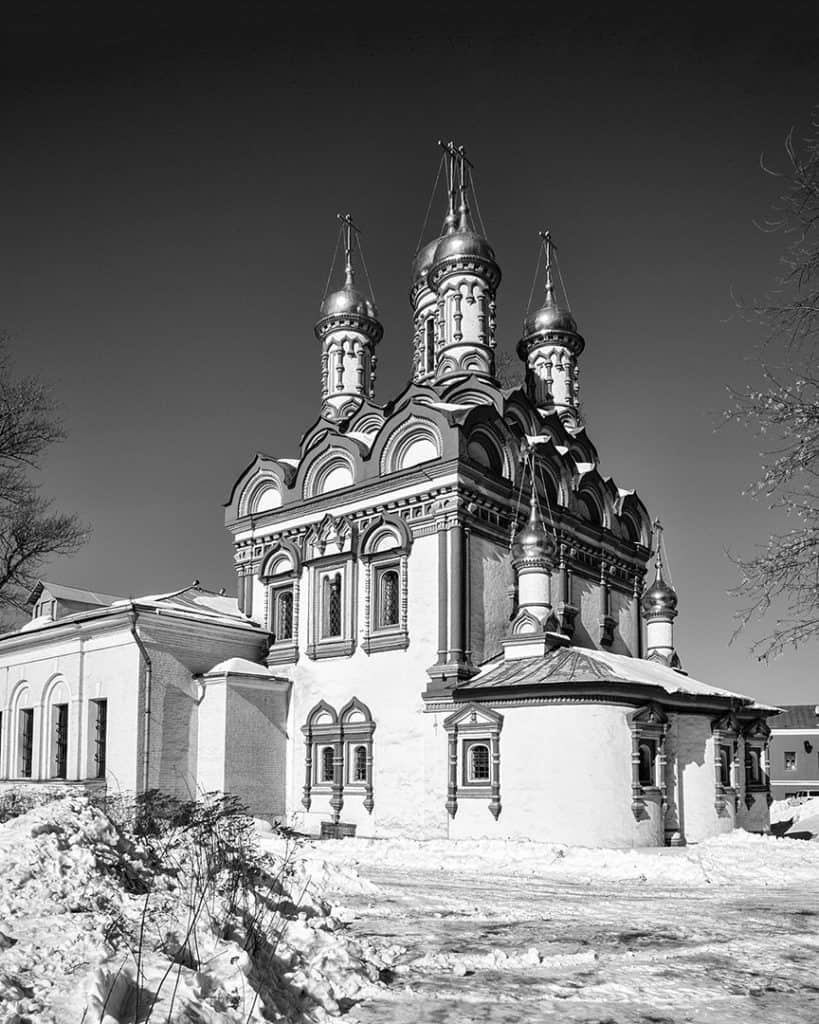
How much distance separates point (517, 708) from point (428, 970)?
1009 cm

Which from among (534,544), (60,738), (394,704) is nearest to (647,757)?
(534,544)

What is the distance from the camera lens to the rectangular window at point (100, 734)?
60.9ft

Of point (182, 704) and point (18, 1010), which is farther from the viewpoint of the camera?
point (182, 704)

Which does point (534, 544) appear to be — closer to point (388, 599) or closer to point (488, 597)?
point (488, 597)

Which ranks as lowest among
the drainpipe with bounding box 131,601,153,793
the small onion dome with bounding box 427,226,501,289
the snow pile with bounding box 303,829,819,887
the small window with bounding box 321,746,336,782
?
the snow pile with bounding box 303,829,819,887

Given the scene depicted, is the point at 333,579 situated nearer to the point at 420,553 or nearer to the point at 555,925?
the point at 420,553

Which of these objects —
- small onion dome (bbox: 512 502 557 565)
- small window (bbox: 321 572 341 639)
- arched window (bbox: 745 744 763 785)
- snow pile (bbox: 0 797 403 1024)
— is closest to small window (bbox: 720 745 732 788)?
arched window (bbox: 745 744 763 785)

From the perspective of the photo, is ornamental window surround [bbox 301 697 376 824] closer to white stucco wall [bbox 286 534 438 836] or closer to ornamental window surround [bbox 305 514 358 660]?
white stucco wall [bbox 286 534 438 836]

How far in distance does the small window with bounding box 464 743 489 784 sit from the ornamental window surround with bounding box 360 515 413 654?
2.55 metres

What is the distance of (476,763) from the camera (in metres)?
16.7

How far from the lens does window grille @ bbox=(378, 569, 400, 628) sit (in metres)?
18.8

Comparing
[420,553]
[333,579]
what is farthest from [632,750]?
[333,579]

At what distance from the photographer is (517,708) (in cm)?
1619

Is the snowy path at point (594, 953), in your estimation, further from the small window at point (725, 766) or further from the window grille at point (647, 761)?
the small window at point (725, 766)
